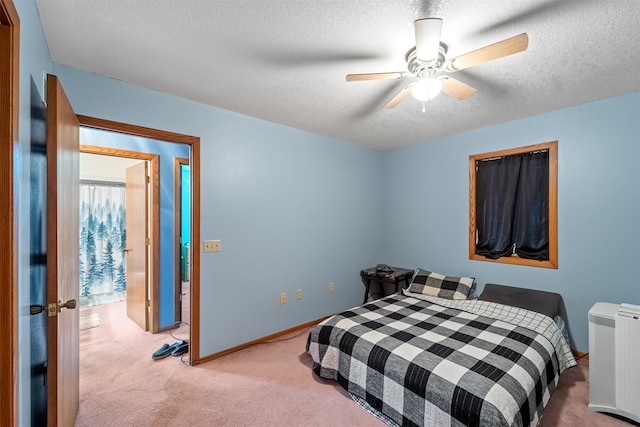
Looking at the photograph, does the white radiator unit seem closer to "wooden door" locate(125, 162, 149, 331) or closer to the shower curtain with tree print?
"wooden door" locate(125, 162, 149, 331)

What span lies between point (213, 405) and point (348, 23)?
2.60m

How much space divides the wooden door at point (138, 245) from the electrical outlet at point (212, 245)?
1.25 metres

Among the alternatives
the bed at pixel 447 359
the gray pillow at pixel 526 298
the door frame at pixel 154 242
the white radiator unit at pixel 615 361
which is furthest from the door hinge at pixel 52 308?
the gray pillow at pixel 526 298

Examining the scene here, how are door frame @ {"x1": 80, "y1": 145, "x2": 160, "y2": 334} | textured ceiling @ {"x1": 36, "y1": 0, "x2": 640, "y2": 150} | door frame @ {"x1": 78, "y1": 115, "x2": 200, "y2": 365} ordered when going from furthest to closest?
door frame @ {"x1": 80, "y1": 145, "x2": 160, "y2": 334}
door frame @ {"x1": 78, "y1": 115, "x2": 200, "y2": 365}
textured ceiling @ {"x1": 36, "y1": 0, "x2": 640, "y2": 150}

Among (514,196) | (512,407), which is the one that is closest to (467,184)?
(514,196)

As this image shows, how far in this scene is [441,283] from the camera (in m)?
3.22

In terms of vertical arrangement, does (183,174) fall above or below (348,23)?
below

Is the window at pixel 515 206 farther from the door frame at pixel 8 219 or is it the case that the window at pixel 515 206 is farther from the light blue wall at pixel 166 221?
the door frame at pixel 8 219

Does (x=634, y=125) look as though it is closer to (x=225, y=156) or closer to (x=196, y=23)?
(x=196, y=23)

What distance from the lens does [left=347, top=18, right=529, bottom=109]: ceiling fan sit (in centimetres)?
127

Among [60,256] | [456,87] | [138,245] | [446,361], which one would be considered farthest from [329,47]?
[138,245]

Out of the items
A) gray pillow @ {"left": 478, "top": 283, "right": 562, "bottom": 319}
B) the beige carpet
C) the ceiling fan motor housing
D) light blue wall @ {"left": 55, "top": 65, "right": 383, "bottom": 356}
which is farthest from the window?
the ceiling fan motor housing

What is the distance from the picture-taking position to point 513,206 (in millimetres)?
3027

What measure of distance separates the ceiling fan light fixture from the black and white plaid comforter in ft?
5.45
